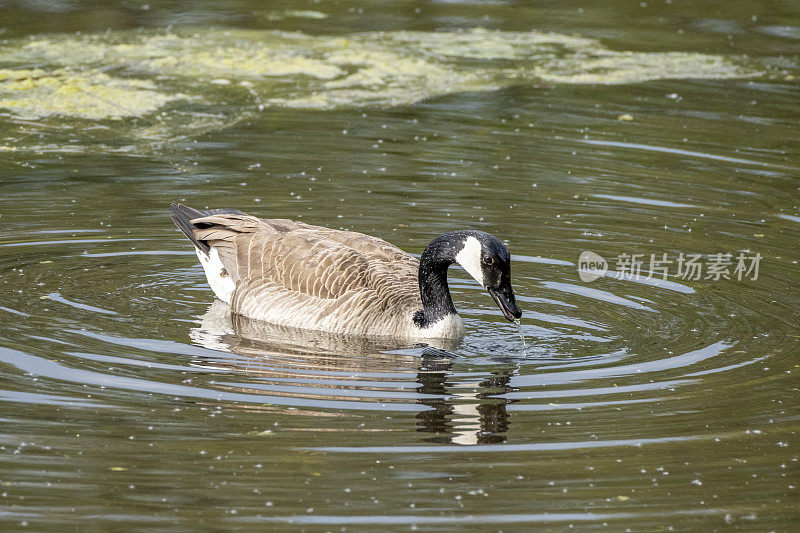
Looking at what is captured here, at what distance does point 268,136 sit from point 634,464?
940 centimetres

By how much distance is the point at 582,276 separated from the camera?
11688 mm

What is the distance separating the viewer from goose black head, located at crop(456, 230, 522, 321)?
977 centimetres

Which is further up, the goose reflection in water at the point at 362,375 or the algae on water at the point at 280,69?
the algae on water at the point at 280,69

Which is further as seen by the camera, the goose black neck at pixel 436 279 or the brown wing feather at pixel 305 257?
the brown wing feather at pixel 305 257

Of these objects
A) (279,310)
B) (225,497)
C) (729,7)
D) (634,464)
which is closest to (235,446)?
(225,497)

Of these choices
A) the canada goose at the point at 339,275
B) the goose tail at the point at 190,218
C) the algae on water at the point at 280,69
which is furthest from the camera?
the algae on water at the point at 280,69

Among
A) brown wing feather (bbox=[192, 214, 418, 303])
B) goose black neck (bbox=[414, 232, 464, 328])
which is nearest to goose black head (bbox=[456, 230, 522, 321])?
goose black neck (bbox=[414, 232, 464, 328])

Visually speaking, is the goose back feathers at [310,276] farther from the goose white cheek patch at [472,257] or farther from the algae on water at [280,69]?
the algae on water at [280,69]

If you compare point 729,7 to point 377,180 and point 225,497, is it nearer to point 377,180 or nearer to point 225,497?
point 377,180

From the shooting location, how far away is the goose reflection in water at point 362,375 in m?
8.33

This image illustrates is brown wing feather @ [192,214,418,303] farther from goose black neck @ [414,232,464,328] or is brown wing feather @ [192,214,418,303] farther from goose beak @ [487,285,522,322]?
goose beak @ [487,285,522,322]

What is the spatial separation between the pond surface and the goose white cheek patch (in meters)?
0.62

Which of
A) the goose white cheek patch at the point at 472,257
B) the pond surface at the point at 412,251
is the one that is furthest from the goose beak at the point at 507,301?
the pond surface at the point at 412,251

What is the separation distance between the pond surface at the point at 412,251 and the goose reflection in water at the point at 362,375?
0.04 meters
